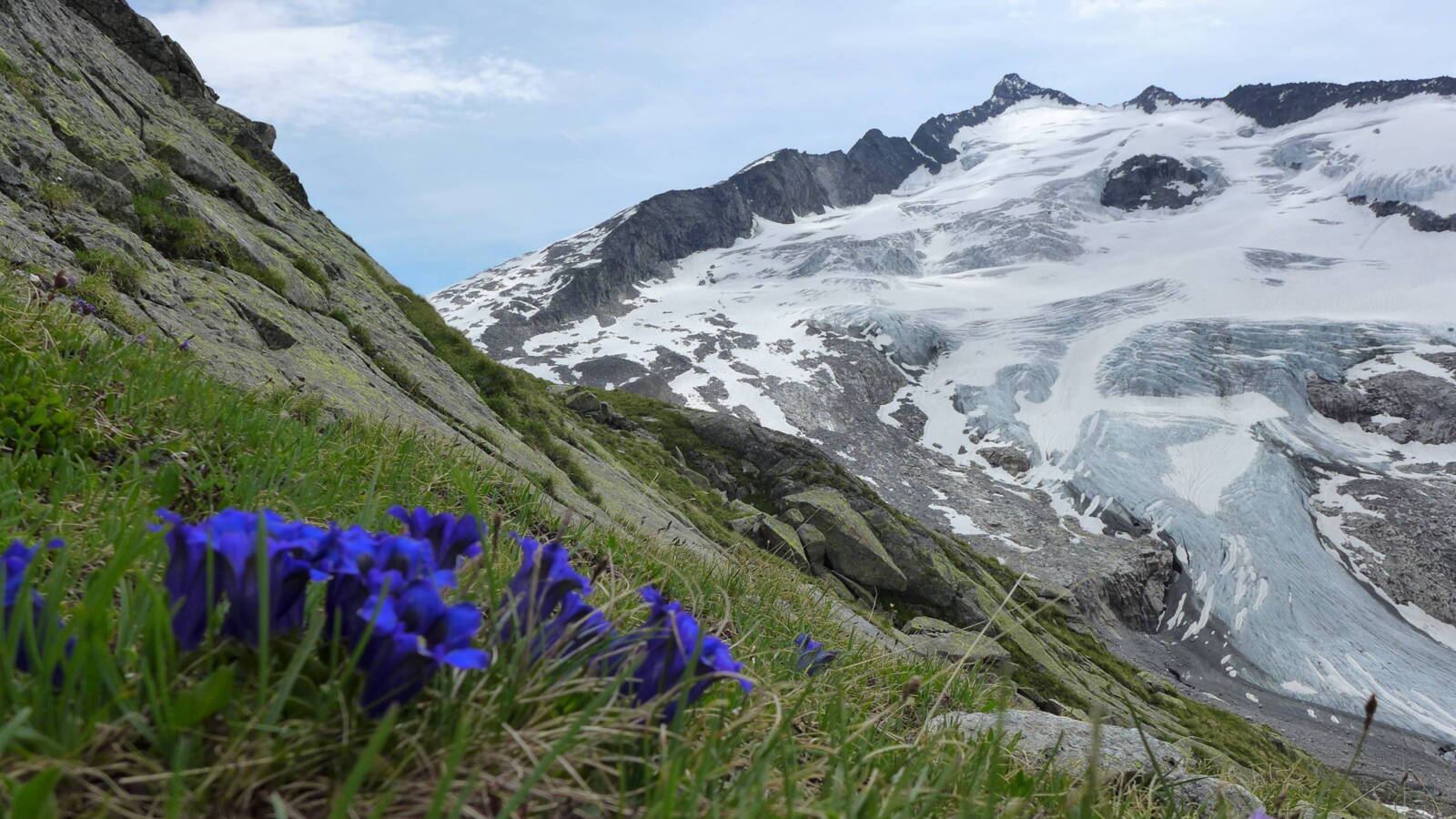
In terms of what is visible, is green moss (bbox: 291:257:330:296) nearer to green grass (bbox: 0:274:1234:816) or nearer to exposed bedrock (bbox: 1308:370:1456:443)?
green grass (bbox: 0:274:1234:816)

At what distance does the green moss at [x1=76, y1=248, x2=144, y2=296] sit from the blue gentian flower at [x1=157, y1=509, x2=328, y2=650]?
23.7ft

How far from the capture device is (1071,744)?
4.38 meters

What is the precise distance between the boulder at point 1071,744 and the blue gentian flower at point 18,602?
329 centimetres

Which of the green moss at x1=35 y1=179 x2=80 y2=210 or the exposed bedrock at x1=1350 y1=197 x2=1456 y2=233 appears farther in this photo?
the exposed bedrock at x1=1350 y1=197 x2=1456 y2=233

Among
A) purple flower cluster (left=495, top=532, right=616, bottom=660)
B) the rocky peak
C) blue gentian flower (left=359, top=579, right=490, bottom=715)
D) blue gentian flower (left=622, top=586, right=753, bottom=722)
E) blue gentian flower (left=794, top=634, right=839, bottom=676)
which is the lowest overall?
blue gentian flower (left=794, top=634, right=839, bottom=676)

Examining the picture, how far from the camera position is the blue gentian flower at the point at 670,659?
1678 millimetres

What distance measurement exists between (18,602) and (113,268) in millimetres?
7613

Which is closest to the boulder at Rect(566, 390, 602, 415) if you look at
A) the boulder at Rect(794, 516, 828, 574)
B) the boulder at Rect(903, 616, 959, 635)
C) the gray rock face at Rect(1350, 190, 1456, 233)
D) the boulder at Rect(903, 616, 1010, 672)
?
the boulder at Rect(794, 516, 828, 574)

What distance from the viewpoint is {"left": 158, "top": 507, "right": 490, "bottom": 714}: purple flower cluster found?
1.26 metres

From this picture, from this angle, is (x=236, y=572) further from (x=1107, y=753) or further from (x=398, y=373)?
(x=398, y=373)

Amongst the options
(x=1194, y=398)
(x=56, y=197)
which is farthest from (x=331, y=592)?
(x=1194, y=398)

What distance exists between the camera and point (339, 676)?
134cm

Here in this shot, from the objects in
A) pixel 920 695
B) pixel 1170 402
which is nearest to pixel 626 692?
pixel 920 695

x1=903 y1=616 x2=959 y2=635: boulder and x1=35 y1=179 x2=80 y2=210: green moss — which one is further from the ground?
x1=35 y1=179 x2=80 y2=210: green moss
